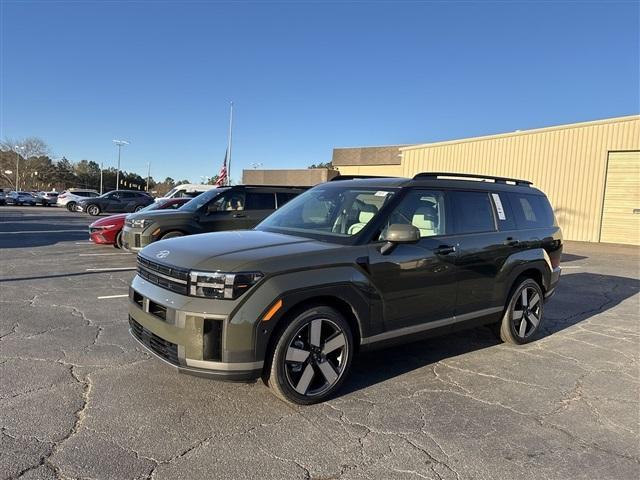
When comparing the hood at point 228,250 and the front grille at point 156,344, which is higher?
the hood at point 228,250

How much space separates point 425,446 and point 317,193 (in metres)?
2.80

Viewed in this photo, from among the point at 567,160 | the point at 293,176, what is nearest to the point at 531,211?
the point at 567,160

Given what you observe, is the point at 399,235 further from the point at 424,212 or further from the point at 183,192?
the point at 183,192

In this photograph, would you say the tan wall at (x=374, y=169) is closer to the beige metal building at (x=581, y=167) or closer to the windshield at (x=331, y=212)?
the beige metal building at (x=581, y=167)

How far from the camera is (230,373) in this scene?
3.45 metres

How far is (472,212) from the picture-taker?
514cm

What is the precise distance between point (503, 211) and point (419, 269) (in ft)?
5.65

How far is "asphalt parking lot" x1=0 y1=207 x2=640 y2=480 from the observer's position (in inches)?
118

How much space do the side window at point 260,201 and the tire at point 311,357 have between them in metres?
7.11

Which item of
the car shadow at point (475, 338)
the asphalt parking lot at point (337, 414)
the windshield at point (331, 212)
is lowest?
the asphalt parking lot at point (337, 414)

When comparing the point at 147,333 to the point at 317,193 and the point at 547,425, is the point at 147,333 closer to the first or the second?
the point at 317,193

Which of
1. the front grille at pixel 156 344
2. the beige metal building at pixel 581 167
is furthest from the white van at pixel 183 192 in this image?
the front grille at pixel 156 344

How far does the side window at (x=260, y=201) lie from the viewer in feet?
35.2

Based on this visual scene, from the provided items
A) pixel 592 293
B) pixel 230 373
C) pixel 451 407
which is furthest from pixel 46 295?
pixel 592 293
